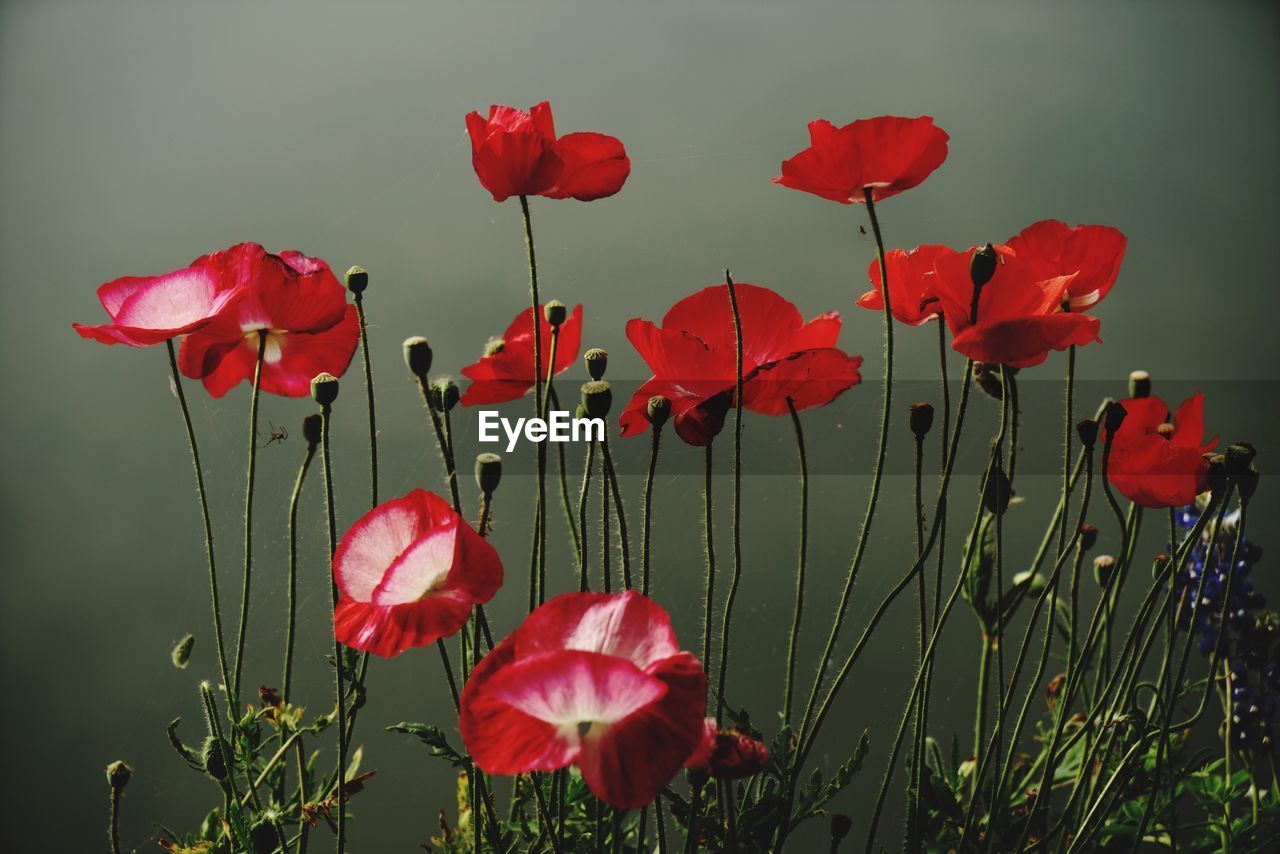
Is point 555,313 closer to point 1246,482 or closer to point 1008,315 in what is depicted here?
point 1008,315

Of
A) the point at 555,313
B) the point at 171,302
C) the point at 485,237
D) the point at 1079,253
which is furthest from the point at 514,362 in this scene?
the point at 485,237

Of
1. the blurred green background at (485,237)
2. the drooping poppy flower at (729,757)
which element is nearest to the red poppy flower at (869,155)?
the drooping poppy flower at (729,757)

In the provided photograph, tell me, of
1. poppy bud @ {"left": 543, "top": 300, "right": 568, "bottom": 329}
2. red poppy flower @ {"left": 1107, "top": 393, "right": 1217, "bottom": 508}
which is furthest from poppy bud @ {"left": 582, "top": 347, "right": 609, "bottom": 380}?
red poppy flower @ {"left": 1107, "top": 393, "right": 1217, "bottom": 508}

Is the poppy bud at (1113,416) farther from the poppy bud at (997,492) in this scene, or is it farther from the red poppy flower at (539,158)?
the red poppy flower at (539,158)

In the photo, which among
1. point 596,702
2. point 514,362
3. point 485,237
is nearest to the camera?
point 596,702

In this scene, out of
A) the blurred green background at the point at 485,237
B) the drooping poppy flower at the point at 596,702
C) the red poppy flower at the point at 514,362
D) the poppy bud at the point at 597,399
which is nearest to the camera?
the drooping poppy flower at the point at 596,702

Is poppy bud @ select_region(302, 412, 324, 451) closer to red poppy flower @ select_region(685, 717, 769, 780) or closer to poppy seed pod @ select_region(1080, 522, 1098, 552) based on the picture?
red poppy flower @ select_region(685, 717, 769, 780)

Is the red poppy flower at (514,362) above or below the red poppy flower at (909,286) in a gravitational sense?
below
